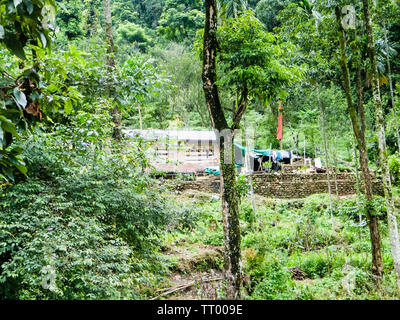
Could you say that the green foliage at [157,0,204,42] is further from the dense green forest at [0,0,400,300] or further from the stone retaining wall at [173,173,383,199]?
the dense green forest at [0,0,400,300]

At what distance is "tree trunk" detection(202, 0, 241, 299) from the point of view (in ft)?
17.7

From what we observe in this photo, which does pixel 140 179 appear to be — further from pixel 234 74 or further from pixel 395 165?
pixel 395 165

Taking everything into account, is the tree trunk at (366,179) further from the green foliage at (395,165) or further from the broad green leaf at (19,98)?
the green foliage at (395,165)

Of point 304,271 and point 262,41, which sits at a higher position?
point 262,41

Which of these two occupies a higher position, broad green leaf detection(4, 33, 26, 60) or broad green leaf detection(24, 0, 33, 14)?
broad green leaf detection(24, 0, 33, 14)

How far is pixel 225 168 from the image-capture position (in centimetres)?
558

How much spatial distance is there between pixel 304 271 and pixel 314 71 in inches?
200

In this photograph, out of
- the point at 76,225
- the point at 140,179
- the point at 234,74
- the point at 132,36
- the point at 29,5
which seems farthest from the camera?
the point at 132,36

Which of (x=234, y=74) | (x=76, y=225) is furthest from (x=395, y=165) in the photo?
(x=76, y=225)

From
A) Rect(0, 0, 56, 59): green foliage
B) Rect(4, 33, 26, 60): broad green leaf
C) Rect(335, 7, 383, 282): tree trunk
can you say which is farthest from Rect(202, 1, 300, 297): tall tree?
Rect(4, 33, 26, 60): broad green leaf

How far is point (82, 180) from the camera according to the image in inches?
164

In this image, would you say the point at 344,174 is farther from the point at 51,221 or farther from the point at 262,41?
the point at 51,221

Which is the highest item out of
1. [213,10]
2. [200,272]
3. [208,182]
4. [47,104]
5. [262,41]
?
[213,10]

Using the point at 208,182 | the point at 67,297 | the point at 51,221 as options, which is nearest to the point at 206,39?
the point at 51,221
